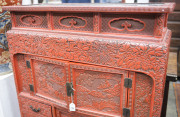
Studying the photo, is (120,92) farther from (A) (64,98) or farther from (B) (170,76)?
(B) (170,76)

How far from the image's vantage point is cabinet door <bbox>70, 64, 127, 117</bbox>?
0.90 metres

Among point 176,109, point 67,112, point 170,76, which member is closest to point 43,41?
point 67,112

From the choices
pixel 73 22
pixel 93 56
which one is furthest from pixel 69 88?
pixel 73 22

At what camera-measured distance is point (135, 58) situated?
2.61 feet

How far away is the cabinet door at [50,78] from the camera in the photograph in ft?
3.40

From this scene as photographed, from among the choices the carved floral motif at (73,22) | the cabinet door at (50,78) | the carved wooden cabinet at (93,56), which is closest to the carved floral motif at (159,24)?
the carved wooden cabinet at (93,56)

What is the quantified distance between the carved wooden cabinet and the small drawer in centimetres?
1

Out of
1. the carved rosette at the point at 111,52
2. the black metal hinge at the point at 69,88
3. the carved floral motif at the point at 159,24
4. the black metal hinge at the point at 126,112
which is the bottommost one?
the black metal hinge at the point at 126,112

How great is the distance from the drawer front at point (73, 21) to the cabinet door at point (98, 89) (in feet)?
0.69

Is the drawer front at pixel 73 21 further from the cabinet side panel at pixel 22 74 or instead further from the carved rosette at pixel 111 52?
the cabinet side panel at pixel 22 74

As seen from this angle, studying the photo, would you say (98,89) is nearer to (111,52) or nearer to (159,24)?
(111,52)

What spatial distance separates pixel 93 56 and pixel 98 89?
21 cm

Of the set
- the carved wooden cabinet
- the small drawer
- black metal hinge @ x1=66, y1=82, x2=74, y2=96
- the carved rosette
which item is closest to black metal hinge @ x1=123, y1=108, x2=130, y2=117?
the carved wooden cabinet

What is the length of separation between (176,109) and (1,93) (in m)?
1.85
